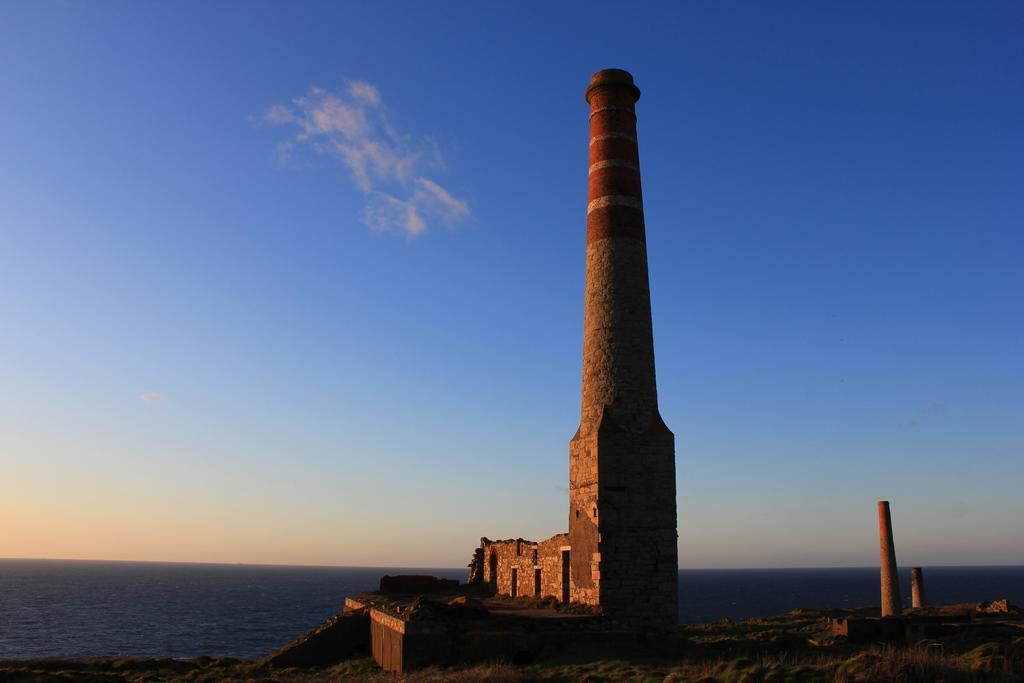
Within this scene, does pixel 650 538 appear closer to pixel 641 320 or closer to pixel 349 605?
pixel 641 320

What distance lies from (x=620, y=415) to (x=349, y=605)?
39.8ft

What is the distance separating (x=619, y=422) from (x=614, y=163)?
6.93 meters

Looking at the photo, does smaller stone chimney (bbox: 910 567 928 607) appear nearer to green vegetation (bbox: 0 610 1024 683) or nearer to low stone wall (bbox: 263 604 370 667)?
green vegetation (bbox: 0 610 1024 683)

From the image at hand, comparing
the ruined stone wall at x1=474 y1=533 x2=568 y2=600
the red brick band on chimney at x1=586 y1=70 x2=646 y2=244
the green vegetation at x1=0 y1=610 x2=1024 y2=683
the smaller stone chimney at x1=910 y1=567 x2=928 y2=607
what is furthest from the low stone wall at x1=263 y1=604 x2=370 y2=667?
the smaller stone chimney at x1=910 y1=567 x2=928 y2=607

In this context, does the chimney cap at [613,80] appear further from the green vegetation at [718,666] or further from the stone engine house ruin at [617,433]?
the green vegetation at [718,666]

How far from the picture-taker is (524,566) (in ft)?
80.9

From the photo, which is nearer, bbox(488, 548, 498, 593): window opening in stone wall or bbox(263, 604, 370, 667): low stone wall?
bbox(263, 604, 370, 667): low stone wall

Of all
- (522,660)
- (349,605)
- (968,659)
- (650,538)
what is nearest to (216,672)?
(349,605)

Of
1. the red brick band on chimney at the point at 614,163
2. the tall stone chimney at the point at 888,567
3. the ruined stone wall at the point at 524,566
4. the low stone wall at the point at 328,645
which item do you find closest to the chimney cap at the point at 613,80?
the red brick band on chimney at the point at 614,163

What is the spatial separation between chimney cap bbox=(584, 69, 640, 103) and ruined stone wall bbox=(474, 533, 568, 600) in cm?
1218

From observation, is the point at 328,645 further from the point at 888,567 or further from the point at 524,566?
the point at 888,567

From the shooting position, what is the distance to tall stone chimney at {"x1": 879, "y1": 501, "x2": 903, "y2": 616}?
97.5 ft

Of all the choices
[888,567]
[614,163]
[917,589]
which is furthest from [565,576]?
[917,589]

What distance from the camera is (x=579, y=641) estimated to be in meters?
17.6
